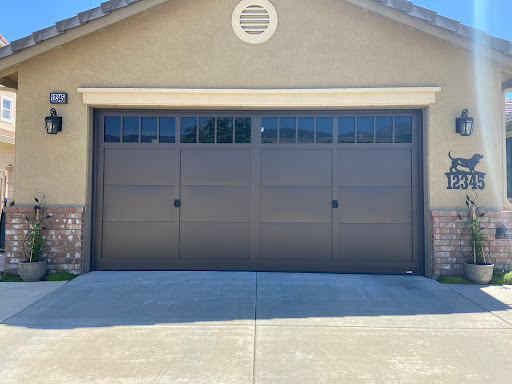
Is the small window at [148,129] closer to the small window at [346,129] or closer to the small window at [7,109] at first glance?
the small window at [346,129]

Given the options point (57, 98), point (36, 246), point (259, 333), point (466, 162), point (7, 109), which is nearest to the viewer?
point (259, 333)

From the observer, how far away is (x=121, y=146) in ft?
21.3

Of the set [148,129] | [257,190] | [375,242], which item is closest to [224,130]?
[257,190]

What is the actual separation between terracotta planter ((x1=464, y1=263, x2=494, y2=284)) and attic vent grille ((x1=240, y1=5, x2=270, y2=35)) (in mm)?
5196

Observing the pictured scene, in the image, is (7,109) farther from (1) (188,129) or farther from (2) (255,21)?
(2) (255,21)

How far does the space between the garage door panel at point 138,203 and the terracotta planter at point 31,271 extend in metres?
1.25

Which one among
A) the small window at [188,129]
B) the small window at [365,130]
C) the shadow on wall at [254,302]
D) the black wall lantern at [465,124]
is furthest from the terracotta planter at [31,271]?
the black wall lantern at [465,124]

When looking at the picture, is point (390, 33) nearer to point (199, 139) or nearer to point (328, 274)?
point (199, 139)

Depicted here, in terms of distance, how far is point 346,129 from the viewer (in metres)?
6.48

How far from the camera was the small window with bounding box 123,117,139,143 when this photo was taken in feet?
21.4

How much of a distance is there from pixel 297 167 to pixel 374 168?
136 cm

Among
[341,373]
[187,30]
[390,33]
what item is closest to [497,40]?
[390,33]

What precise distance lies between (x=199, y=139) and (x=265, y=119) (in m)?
1.24

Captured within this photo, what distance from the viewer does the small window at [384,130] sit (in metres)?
6.45
